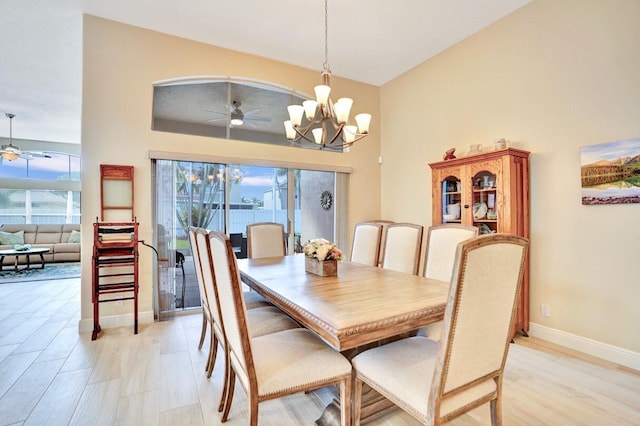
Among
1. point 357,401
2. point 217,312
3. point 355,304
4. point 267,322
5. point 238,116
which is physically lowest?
point 357,401

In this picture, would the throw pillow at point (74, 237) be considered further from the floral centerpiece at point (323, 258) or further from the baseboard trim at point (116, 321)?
the floral centerpiece at point (323, 258)

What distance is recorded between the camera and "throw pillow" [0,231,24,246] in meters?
6.77

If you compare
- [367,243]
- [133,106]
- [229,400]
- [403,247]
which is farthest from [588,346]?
[133,106]

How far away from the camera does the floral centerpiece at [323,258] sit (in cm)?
224

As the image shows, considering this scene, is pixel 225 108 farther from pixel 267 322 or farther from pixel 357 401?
pixel 357 401

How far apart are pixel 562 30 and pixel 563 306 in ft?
8.54

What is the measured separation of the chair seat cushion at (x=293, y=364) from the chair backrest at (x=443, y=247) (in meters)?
1.22

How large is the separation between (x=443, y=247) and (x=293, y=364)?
5.15 feet

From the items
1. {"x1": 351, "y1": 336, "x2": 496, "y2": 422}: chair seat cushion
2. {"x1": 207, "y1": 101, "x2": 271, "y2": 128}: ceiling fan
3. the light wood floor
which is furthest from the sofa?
{"x1": 351, "y1": 336, "x2": 496, "y2": 422}: chair seat cushion

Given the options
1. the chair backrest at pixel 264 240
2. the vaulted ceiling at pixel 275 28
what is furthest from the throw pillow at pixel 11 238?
the chair backrest at pixel 264 240

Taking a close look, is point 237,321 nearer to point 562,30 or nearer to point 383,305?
point 383,305

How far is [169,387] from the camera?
2.14 m

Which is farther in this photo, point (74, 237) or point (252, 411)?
point (74, 237)

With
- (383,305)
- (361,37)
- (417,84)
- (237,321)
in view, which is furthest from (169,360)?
(417,84)
